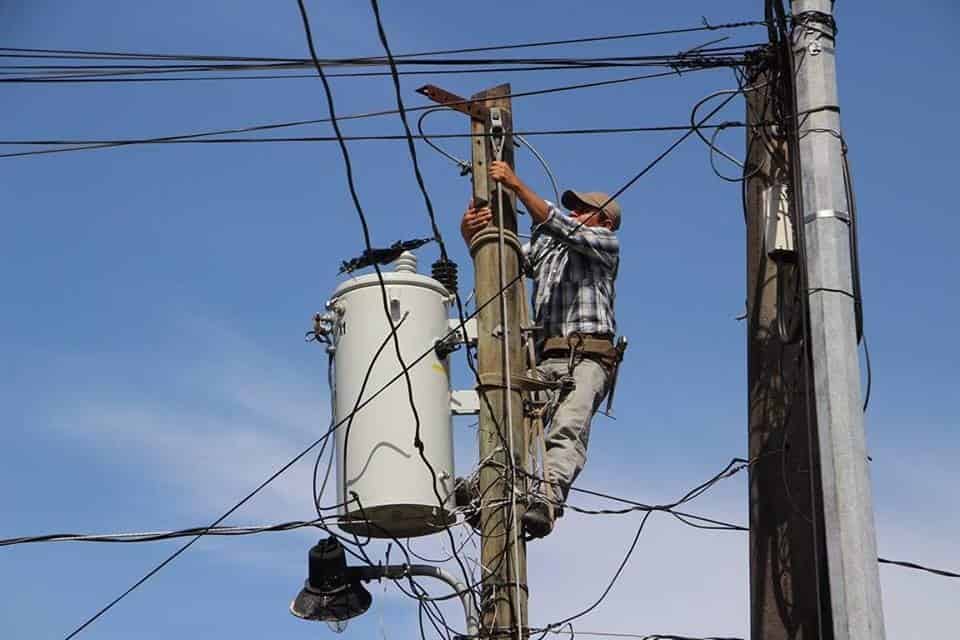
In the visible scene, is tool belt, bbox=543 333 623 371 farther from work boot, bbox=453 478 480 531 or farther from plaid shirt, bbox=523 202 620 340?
work boot, bbox=453 478 480 531

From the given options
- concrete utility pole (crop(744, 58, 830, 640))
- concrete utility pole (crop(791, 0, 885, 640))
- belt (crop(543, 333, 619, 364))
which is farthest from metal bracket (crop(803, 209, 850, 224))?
belt (crop(543, 333, 619, 364))

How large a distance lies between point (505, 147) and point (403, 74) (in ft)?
2.60

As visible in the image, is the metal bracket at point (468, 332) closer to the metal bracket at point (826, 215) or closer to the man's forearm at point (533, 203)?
the man's forearm at point (533, 203)

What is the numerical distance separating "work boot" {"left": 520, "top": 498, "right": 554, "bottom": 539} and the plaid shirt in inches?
44.2

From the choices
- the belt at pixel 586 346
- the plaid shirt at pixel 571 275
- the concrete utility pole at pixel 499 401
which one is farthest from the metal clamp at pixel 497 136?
the belt at pixel 586 346

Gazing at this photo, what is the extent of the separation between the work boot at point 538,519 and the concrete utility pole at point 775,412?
0.96 meters

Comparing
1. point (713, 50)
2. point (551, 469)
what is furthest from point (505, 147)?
point (551, 469)

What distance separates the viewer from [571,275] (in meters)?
8.60

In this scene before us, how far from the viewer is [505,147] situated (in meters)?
8.37

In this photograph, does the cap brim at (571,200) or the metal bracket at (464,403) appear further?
the cap brim at (571,200)

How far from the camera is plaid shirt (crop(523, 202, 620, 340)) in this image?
27.8ft

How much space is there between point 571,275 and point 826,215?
213cm

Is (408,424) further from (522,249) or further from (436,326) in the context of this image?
(522,249)

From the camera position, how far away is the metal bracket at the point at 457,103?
8.45 metres
